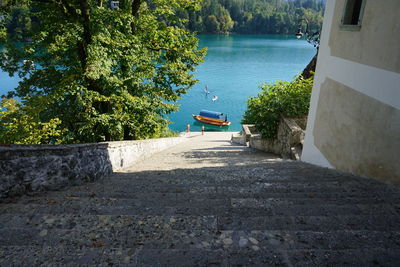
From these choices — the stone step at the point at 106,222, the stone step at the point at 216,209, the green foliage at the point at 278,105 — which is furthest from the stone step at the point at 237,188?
the green foliage at the point at 278,105

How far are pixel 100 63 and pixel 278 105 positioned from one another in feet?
24.5

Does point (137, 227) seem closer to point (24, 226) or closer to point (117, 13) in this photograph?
point (24, 226)

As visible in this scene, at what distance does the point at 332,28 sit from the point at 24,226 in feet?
25.6

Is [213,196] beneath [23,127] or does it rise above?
above


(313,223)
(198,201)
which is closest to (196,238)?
(198,201)

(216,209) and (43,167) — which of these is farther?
(43,167)

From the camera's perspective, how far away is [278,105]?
11742 mm

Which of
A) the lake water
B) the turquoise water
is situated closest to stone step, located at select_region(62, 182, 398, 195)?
the turquoise water

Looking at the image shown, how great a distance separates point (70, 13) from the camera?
8172 millimetres

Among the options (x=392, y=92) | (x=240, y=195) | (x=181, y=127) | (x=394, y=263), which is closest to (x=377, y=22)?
(x=392, y=92)

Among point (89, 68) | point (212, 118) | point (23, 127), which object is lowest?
point (212, 118)

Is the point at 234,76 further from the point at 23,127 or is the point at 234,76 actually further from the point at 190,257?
the point at 190,257

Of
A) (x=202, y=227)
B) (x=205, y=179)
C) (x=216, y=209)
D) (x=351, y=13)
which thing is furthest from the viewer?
(x=351, y=13)

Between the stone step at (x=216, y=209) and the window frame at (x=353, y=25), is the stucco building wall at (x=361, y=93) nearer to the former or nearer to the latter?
the window frame at (x=353, y=25)
